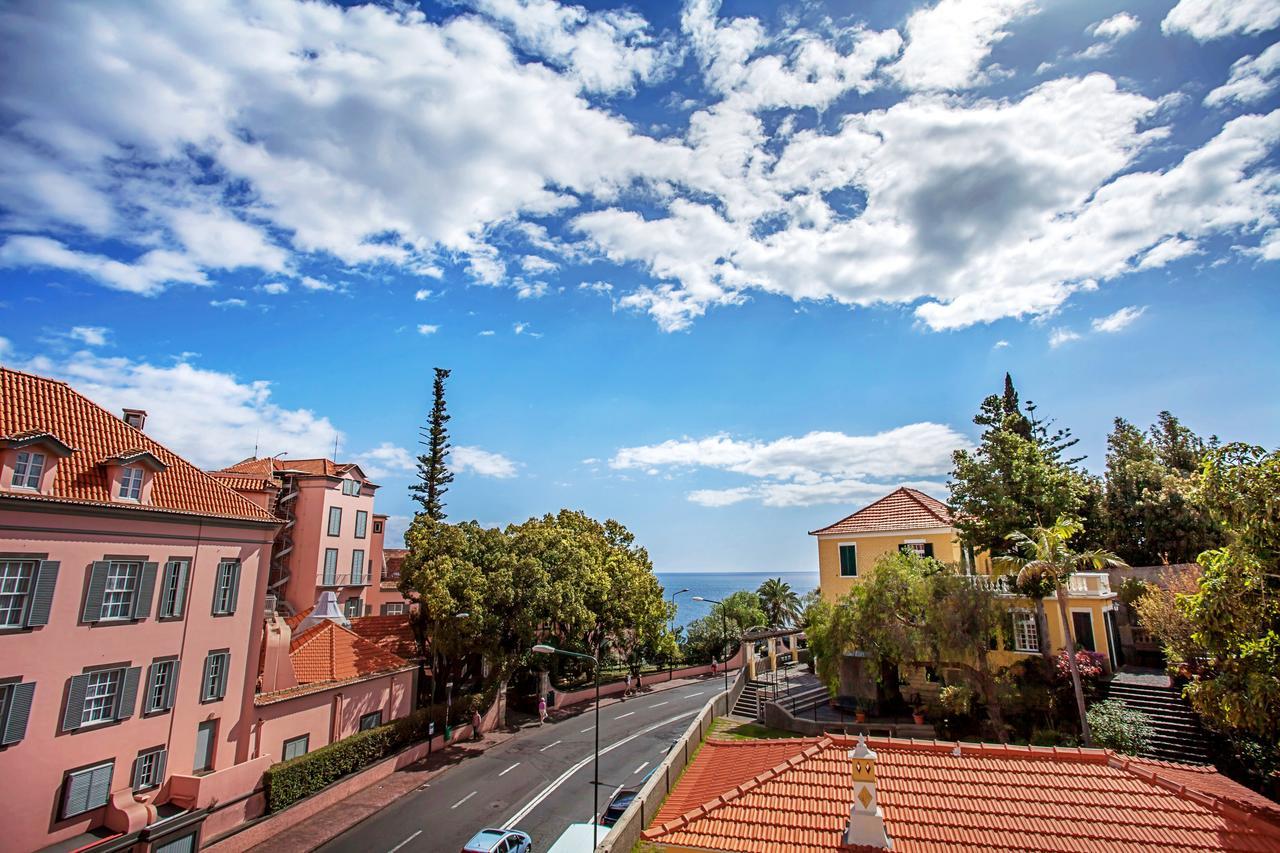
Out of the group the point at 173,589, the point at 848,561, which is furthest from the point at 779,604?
the point at 173,589

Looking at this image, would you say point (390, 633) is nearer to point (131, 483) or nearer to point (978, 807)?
point (131, 483)

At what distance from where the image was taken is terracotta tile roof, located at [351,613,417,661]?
38.1 meters

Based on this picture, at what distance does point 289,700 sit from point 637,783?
15.6 m

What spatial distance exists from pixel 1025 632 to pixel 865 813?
828 inches

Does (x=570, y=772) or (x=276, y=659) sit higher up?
(x=276, y=659)

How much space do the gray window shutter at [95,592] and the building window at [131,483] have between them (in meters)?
2.47

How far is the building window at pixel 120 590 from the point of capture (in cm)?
2184

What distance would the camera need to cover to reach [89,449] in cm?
2280

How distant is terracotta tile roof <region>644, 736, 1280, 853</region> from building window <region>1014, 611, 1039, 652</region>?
1375 centimetres

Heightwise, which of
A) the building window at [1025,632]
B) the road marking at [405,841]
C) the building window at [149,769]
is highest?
the building window at [1025,632]

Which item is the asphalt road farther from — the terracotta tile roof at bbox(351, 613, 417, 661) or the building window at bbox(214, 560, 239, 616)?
the building window at bbox(214, 560, 239, 616)

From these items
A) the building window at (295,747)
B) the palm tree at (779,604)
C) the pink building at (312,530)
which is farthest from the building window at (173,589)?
the palm tree at (779,604)

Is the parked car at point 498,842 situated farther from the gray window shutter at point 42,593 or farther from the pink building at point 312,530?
the pink building at point 312,530

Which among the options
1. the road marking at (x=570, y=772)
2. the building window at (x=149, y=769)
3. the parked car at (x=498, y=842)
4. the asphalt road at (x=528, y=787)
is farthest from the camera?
the road marking at (x=570, y=772)
